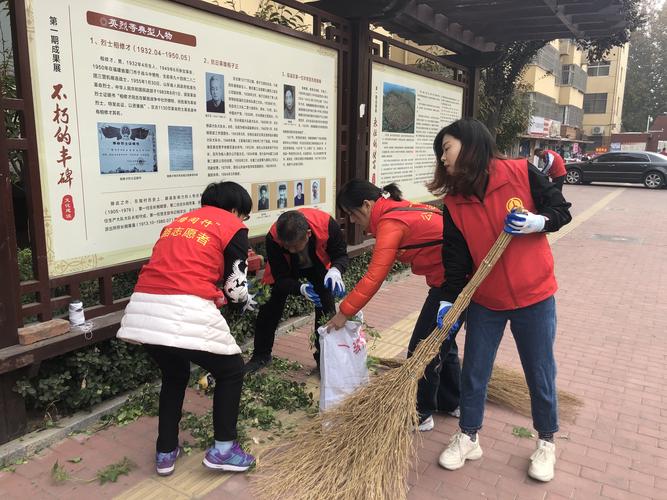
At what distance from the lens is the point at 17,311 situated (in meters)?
2.62

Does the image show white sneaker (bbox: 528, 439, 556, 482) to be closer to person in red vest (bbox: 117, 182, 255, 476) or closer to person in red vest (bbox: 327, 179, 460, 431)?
person in red vest (bbox: 327, 179, 460, 431)

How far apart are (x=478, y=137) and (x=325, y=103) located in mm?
2772

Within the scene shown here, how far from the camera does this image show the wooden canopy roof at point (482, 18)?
16.1 feet

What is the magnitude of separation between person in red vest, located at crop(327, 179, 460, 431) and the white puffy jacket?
26.2 inches

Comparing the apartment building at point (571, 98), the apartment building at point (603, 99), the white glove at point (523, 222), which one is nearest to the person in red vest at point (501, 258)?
the white glove at point (523, 222)

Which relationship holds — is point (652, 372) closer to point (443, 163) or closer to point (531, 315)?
point (531, 315)

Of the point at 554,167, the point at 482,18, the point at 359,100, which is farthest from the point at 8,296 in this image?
the point at 554,167

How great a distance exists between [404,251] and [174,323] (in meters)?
1.21

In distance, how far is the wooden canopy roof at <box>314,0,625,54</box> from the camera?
16.1 feet

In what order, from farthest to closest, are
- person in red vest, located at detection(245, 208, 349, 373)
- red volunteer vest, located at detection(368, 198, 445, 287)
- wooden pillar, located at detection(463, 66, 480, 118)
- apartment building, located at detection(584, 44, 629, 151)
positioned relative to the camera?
1. apartment building, located at detection(584, 44, 629, 151)
2. wooden pillar, located at detection(463, 66, 480, 118)
3. person in red vest, located at detection(245, 208, 349, 373)
4. red volunteer vest, located at detection(368, 198, 445, 287)

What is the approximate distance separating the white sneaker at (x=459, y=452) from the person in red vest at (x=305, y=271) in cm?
102

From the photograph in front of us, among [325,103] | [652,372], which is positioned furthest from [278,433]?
[325,103]

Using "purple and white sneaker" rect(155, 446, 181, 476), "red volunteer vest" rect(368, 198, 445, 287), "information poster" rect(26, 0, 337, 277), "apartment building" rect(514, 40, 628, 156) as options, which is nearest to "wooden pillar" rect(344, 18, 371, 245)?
"information poster" rect(26, 0, 337, 277)

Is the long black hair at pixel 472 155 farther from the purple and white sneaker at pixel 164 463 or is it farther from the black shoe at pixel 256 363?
the black shoe at pixel 256 363
